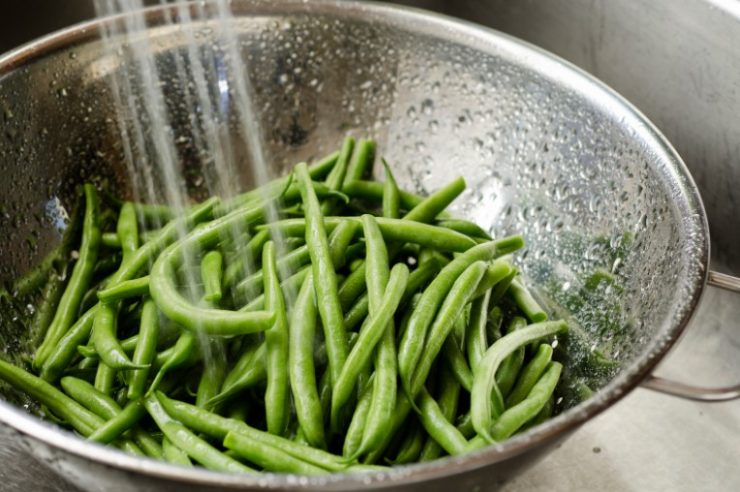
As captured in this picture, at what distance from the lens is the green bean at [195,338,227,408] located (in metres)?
1.41

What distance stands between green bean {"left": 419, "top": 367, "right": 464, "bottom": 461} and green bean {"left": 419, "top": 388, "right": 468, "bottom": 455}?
0.03 meters

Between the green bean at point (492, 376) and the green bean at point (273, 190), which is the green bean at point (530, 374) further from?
the green bean at point (273, 190)

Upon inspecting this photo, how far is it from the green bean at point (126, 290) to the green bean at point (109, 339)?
23 mm

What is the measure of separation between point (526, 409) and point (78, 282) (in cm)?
92

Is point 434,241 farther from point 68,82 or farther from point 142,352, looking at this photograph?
point 68,82

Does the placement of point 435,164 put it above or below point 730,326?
above

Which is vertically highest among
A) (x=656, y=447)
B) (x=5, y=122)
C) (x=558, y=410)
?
(x=5, y=122)

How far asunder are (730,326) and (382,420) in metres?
1.08

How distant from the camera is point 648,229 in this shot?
59.2 inches

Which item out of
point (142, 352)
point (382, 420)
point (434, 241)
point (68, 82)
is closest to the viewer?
point (382, 420)

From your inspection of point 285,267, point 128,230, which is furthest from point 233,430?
point 128,230

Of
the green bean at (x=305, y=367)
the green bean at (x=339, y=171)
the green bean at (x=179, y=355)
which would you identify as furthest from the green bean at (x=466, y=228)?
the green bean at (x=179, y=355)

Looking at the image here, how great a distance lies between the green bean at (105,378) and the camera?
1.43 metres

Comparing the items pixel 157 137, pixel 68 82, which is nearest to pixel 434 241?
pixel 157 137
